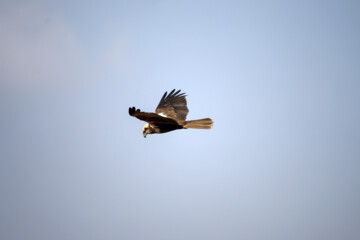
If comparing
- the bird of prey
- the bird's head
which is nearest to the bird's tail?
the bird of prey

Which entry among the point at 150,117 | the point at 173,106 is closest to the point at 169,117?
the point at 173,106

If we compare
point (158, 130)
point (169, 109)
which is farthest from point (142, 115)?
point (169, 109)

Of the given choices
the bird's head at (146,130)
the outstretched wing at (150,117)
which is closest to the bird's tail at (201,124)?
the outstretched wing at (150,117)

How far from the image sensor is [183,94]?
13.6 m

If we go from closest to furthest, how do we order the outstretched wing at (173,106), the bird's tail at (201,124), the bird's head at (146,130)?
the bird's tail at (201,124) < the bird's head at (146,130) < the outstretched wing at (173,106)

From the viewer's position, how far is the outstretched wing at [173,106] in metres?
13.0

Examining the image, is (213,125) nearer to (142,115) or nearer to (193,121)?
(193,121)

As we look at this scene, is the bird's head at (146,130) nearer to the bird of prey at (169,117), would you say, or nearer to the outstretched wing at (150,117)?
the bird of prey at (169,117)

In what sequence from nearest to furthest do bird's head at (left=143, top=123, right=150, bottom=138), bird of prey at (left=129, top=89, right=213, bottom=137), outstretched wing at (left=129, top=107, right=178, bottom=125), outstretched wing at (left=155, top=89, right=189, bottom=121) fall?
outstretched wing at (left=129, top=107, right=178, bottom=125) < bird of prey at (left=129, top=89, right=213, bottom=137) < bird's head at (left=143, top=123, right=150, bottom=138) < outstretched wing at (left=155, top=89, right=189, bottom=121)

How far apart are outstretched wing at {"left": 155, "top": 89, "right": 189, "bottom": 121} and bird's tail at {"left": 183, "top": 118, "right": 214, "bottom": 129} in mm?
1836

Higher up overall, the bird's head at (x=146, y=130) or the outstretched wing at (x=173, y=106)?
the outstretched wing at (x=173, y=106)

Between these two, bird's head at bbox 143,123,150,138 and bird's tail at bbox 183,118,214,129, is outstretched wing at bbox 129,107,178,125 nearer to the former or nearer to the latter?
bird's tail at bbox 183,118,214,129

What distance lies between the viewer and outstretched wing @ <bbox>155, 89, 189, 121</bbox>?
42.5 ft

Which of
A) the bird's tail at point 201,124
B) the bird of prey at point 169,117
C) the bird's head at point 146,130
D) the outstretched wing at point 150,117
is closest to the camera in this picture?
the outstretched wing at point 150,117
